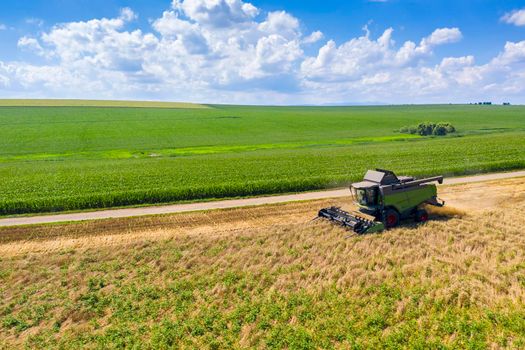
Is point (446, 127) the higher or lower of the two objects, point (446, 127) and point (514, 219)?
the higher

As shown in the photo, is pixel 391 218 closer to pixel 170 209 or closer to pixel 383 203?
pixel 383 203

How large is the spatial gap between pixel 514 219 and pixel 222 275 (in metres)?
15.6

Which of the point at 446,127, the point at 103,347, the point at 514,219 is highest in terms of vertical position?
the point at 446,127

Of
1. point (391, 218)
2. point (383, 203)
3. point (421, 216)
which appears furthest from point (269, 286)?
point (421, 216)

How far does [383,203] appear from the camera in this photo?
61.0 ft

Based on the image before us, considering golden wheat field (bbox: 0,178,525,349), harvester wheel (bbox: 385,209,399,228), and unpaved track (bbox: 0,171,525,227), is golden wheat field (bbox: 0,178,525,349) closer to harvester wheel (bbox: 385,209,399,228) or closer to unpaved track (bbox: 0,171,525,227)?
harvester wheel (bbox: 385,209,399,228)

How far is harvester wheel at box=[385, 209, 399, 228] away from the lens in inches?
742

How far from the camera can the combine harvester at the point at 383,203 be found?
18.5 meters

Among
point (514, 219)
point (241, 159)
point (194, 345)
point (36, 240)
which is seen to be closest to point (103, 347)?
point (194, 345)

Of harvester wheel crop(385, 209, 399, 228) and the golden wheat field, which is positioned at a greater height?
harvester wheel crop(385, 209, 399, 228)

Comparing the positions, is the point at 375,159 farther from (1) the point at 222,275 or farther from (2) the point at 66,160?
(2) the point at 66,160

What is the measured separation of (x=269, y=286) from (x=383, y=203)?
26.1ft

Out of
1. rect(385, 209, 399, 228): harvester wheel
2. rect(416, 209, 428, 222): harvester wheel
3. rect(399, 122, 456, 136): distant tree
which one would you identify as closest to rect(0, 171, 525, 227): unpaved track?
rect(416, 209, 428, 222): harvester wheel

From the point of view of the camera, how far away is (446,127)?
229ft
